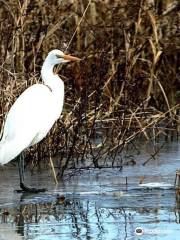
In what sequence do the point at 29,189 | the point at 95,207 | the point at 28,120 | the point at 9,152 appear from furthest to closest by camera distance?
1. the point at 28,120
2. the point at 9,152
3. the point at 29,189
4. the point at 95,207

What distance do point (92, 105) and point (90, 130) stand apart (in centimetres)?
75

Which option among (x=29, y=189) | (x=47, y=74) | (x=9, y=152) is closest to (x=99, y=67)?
(x=47, y=74)

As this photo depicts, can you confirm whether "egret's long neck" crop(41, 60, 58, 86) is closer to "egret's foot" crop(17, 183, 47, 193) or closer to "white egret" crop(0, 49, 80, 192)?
"white egret" crop(0, 49, 80, 192)

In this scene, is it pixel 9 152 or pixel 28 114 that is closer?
pixel 9 152

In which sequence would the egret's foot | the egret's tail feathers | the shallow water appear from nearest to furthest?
the shallow water < the egret's foot < the egret's tail feathers

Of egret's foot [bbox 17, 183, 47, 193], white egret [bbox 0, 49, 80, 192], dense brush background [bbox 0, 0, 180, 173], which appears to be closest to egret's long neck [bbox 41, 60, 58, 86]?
white egret [bbox 0, 49, 80, 192]

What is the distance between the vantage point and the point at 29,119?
8227 millimetres

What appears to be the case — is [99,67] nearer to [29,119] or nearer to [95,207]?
[29,119]

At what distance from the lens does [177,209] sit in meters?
6.64

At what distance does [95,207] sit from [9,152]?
1.33m

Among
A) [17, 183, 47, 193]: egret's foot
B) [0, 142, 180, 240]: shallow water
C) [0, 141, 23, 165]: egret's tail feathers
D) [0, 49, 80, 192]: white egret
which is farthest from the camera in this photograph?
[0, 49, 80, 192]: white egret

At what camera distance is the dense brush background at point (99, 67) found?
8.91 meters

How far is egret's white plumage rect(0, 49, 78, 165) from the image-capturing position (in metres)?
7.97

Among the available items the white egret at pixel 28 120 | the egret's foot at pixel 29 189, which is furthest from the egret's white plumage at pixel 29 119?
the egret's foot at pixel 29 189
